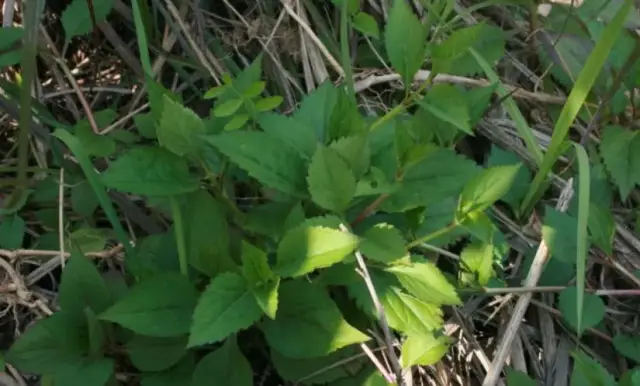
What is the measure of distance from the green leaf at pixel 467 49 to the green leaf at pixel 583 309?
1.15ft

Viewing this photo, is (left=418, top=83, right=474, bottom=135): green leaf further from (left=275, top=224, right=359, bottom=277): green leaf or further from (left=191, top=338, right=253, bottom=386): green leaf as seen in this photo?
(left=191, top=338, right=253, bottom=386): green leaf

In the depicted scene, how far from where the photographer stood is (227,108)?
0.93 metres

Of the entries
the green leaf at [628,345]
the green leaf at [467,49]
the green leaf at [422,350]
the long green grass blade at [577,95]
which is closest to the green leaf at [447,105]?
the green leaf at [467,49]

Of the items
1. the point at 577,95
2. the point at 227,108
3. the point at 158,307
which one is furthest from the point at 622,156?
the point at 158,307

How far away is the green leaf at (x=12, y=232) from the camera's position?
104 cm

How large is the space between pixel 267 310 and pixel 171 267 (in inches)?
7.7

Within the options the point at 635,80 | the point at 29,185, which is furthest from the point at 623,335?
the point at 29,185

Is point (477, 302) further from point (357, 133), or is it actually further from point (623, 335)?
point (357, 133)

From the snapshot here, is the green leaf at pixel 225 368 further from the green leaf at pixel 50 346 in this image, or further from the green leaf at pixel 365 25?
the green leaf at pixel 365 25

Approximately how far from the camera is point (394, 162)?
0.89m

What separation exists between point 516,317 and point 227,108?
1.59ft

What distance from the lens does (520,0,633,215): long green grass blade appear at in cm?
95

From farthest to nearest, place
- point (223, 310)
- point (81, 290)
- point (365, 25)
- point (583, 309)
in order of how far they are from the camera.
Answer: point (365, 25), point (583, 309), point (81, 290), point (223, 310)

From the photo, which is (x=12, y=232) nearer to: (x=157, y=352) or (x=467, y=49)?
(x=157, y=352)
